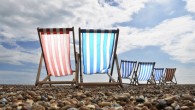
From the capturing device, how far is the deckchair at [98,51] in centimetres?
684

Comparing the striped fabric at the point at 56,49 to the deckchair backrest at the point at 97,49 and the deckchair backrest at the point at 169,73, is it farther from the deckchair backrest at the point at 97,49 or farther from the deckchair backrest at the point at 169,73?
the deckchair backrest at the point at 169,73

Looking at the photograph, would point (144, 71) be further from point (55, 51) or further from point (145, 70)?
point (55, 51)

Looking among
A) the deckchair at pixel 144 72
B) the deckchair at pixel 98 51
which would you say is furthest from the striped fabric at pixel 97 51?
the deckchair at pixel 144 72

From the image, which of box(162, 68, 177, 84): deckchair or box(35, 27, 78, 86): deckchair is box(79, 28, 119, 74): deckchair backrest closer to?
box(35, 27, 78, 86): deckchair

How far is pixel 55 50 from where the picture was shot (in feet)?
24.0

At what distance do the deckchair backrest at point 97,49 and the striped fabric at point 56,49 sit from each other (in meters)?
0.50

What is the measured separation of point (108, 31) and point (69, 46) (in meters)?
1.08

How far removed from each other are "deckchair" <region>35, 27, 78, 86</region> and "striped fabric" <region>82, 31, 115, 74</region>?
0.31 meters

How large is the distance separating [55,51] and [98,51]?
3.57ft

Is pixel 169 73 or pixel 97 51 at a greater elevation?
pixel 169 73

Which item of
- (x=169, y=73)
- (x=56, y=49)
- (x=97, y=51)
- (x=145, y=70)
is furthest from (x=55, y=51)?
(x=169, y=73)

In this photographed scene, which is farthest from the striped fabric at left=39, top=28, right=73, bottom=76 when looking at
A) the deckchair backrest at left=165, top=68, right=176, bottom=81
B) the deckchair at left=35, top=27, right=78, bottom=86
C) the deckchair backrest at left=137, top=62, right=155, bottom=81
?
the deckchair backrest at left=165, top=68, right=176, bottom=81

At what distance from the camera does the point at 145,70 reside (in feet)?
42.8

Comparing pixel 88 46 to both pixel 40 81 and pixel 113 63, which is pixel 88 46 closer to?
pixel 113 63
